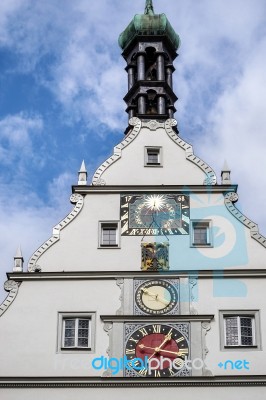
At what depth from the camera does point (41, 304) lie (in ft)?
74.8

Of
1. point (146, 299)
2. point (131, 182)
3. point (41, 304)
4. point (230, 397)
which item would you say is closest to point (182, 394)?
point (230, 397)

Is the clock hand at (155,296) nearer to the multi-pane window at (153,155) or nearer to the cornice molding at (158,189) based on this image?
the cornice molding at (158,189)

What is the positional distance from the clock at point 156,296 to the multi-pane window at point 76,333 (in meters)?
1.24

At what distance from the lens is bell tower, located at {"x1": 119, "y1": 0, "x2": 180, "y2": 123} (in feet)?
91.6

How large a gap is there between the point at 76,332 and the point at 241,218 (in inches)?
193

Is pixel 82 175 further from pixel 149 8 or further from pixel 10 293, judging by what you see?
pixel 149 8

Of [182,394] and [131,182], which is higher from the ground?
[131,182]

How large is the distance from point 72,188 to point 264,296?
5484 millimetres

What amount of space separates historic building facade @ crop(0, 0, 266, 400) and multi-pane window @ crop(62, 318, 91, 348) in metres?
0.03

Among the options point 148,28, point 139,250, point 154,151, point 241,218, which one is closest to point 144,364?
point 139,250

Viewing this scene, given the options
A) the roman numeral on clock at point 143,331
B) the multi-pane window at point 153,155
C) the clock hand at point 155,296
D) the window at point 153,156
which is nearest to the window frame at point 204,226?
the clock hand at point 155,296

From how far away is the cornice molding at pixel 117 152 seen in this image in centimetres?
2459

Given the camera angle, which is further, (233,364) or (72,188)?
(72,188)

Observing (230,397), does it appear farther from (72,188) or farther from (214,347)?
(72,188)
